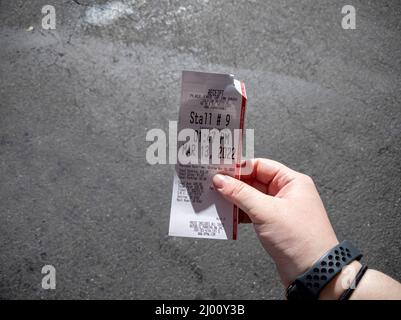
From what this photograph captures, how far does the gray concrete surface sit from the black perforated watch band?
106cm

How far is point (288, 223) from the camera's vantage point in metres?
1.54

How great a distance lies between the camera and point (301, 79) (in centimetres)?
307

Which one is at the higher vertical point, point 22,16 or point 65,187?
point 22,16

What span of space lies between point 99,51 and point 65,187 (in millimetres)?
1149

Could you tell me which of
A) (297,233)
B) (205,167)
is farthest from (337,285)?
(205,167)

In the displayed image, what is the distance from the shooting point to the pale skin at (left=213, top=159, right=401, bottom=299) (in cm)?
149

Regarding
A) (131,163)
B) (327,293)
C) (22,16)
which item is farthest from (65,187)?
(327,293)

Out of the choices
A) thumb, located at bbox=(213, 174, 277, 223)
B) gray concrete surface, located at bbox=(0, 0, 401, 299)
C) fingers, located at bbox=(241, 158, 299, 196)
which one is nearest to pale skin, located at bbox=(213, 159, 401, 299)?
thumb, located at bbox=(213, 174, 277, 223)

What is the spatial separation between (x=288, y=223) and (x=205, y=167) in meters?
0.43

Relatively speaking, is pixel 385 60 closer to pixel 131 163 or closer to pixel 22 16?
pixel 131 163

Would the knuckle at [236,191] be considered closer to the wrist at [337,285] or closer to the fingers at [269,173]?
the fingers at [269,173]

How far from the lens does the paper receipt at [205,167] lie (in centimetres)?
156

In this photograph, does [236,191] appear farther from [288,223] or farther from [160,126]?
[160,126]
